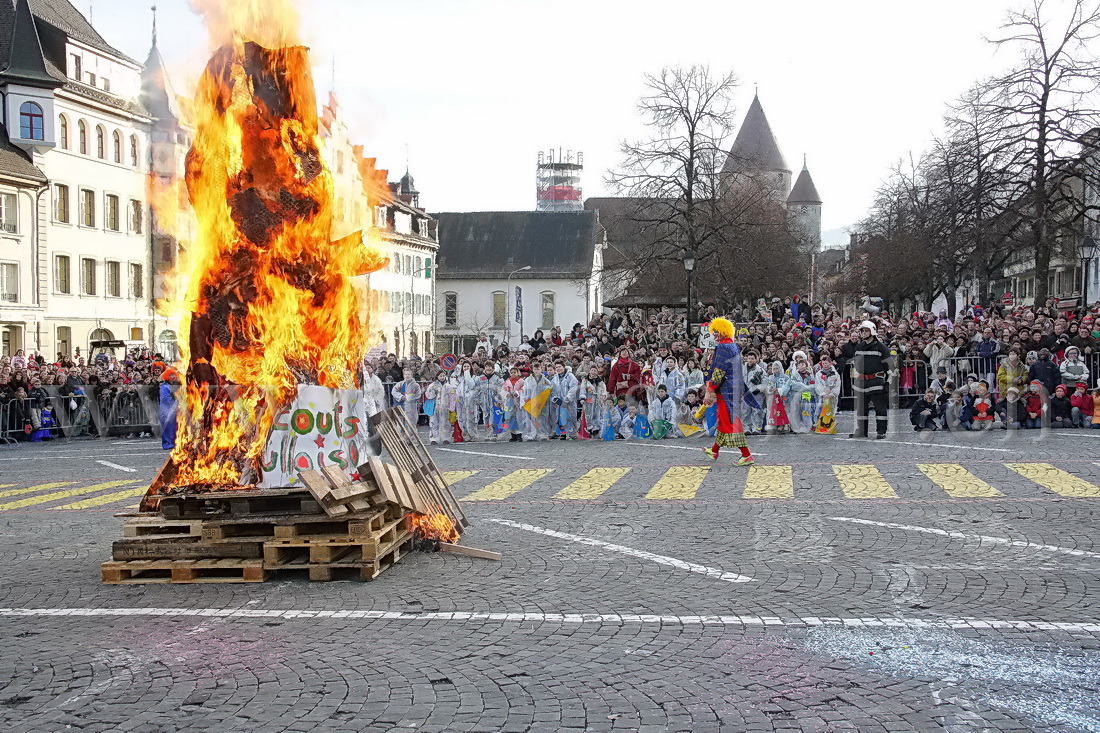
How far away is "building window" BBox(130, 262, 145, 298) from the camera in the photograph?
162 feet

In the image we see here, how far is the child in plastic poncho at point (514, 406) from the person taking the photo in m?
20.7

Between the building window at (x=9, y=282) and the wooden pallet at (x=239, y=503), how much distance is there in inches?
1507

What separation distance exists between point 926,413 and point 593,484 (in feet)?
28.5

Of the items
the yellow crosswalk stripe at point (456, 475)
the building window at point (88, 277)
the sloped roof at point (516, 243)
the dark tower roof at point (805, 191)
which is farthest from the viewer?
the dark tower roof at point (805, 191)

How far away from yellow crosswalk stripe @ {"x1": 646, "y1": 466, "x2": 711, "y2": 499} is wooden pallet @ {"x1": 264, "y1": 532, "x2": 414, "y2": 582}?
452 centimetres

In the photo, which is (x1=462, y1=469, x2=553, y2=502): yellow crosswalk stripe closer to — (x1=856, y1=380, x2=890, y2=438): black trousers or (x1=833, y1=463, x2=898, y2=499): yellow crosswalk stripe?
(x1=833, y1=463, x2=898, y2=499): yellow crosswalk stripe

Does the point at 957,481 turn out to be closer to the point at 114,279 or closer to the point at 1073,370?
the point at 1073,370

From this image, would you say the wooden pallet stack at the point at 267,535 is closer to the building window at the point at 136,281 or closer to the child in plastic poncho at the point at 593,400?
the child in plastic poncho at the point at 593,400

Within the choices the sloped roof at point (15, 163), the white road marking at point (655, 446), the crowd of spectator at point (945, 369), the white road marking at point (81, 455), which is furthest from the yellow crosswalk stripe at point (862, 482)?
the sloped roof at point (15, 163)

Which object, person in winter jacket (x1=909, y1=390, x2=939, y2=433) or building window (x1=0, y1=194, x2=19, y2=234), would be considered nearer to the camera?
person in winter jacket (x1=909, y1=390, x2=939, y2=433)

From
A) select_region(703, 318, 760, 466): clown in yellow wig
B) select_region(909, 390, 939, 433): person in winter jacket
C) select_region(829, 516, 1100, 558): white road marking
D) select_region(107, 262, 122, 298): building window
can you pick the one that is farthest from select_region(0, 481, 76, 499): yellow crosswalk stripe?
select_region(107, 262, 122, 298): building window

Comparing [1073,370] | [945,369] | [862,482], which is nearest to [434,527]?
[862,482]

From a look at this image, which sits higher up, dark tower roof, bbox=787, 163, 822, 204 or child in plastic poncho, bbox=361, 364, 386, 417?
dark tower roof, bbox=787, 163, 822, 204

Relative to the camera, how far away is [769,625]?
6.40m
